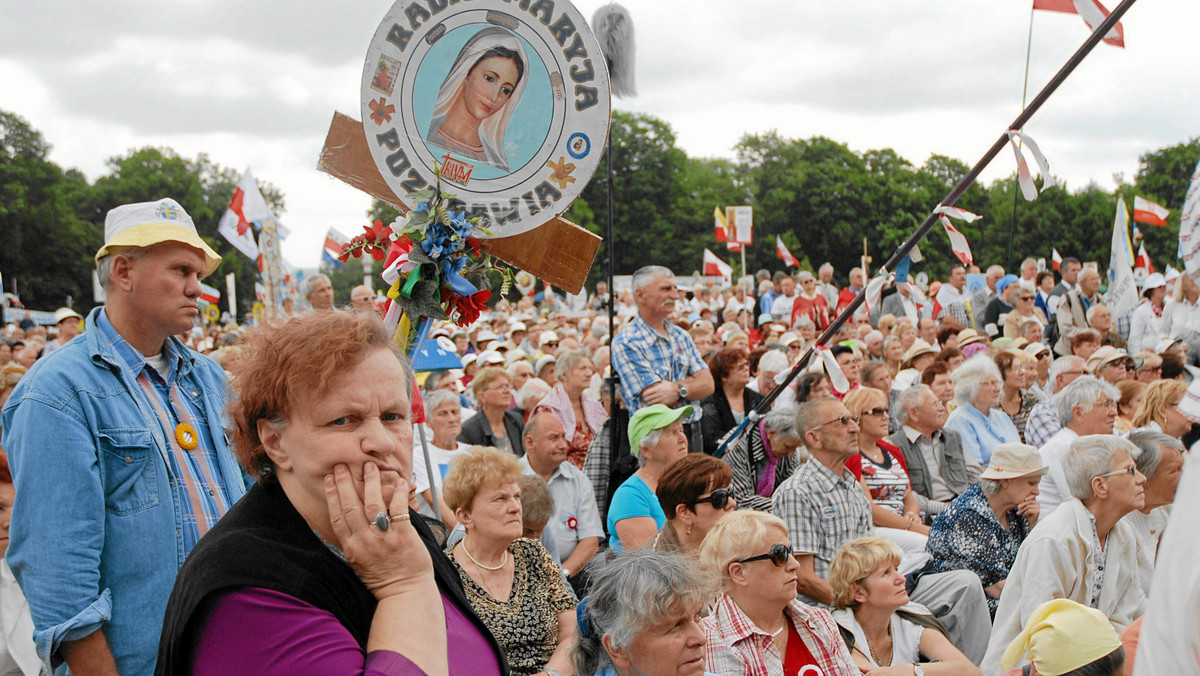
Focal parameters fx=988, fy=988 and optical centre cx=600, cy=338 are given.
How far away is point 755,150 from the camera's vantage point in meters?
68.9

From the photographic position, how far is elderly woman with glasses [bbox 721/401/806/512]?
6.30 metres

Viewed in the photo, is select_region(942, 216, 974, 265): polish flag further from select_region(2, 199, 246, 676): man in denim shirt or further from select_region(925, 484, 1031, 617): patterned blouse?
select_region(2, 199, 246, 676): man in denim shirt

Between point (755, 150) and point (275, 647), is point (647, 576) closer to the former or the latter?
point (275, 647)

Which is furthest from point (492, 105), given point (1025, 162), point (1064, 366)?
point (1064, 366)

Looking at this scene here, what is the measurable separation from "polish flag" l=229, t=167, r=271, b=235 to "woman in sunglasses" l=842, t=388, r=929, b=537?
8.97 metres

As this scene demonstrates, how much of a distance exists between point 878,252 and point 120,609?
5557cm

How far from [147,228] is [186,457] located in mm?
623

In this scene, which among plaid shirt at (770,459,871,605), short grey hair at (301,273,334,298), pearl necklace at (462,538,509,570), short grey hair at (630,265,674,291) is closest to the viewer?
pearl necklace at (462,538,509,570)

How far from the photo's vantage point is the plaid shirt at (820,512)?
16.3 feet

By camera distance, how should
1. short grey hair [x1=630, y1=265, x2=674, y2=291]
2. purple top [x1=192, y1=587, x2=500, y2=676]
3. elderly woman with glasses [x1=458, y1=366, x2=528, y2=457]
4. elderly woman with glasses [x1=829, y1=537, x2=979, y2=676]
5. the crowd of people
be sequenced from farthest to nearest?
elderly woman with glasses [x1=458, y1=366, x2=528, y2=457] < short grey hair [x1=630, y1=265, x2=674, y2=291] < elderly woman with glasses [x1=829, y1=537, x2=979, y2=676] < the crowd of people < purple top [x1=192, y1=587, x2=500, y2=676]

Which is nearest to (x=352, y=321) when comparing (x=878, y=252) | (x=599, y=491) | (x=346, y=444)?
(x=346, y=444)

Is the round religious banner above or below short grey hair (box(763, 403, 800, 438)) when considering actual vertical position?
above

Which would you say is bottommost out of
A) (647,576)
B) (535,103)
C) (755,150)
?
(647,576)

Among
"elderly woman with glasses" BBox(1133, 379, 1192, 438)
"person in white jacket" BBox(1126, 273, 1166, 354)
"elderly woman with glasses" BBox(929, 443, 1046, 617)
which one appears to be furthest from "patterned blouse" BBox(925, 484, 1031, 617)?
"person in white jacket" BBox(1126, 273, 1166, 354)
